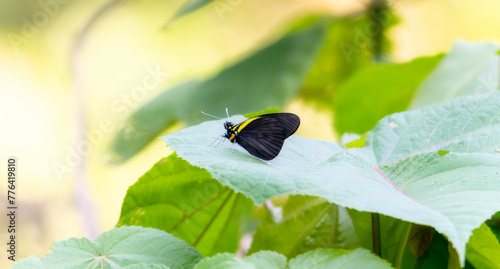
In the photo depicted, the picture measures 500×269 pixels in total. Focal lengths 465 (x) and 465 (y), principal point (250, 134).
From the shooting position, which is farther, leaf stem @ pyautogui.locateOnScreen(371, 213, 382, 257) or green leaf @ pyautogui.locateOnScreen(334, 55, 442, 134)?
green leaf @ pyautogui.locateOnScreen(334, 55, 442, 134)

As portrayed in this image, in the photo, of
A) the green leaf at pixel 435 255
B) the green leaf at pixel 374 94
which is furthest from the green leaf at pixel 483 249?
the green leaf at pixel 374 94

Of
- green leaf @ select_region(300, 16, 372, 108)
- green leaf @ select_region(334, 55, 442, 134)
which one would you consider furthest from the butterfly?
green leaf @ select_region(300, 16, 372, 108)

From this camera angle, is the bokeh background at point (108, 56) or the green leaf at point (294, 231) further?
the bokeh background at point (108, 56)

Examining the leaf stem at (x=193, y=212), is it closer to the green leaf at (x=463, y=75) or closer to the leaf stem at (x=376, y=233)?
the leaf stem at (x=376, y=233)

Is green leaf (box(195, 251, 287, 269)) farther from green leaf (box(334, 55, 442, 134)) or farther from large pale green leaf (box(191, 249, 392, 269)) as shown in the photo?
green leaf (box(334, 55, 442, 134))

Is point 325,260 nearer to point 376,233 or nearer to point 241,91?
point 376,233

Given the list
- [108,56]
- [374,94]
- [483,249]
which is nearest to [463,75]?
[374,94]
